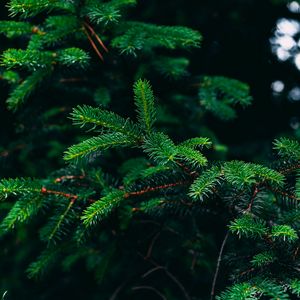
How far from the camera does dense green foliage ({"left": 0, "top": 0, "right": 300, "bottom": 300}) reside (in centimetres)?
125

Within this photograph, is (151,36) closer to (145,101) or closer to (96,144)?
(145,101)

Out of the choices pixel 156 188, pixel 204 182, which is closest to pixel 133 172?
pixel 156 188

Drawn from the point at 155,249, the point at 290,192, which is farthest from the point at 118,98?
the point at 290,192

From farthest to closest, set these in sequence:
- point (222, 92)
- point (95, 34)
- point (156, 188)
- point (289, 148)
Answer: point (222, 92) < point (95, 34) < point (156, 188) < point (289, 148)

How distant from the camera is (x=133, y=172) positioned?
176 centimetres

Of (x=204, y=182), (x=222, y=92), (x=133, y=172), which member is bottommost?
(x=133, y=172)

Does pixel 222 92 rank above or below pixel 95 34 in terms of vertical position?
below

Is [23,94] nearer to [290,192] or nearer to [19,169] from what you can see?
[19,169]

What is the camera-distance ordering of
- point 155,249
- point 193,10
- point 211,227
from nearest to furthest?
point 155,249
point 211,227
point 193,10

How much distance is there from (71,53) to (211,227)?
1.29 m

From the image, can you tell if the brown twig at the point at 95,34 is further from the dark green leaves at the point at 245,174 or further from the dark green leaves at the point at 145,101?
the dark green leaves at the point at 245,174

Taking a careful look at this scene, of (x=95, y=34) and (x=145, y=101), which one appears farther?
(x=95, y=34)

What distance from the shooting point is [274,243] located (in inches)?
49.8

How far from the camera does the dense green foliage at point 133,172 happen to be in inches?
49.1
